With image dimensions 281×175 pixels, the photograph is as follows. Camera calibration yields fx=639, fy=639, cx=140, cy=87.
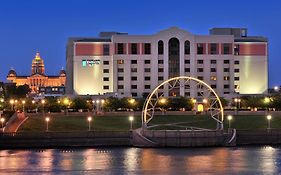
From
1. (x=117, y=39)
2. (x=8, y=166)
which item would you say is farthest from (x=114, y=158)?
(x=117, y=39)

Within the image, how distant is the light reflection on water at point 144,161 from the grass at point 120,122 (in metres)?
17.5

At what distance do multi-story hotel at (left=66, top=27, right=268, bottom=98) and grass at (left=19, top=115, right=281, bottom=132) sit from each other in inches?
2026

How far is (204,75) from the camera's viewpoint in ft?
571

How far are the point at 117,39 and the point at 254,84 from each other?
3991 cm

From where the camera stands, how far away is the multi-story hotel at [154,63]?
173 m

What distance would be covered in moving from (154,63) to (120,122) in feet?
197

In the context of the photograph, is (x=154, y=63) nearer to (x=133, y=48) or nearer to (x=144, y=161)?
(x=133, y=48)

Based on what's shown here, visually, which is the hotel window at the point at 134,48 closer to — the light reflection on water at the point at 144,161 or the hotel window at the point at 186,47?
the hotel window at the point at 186,47

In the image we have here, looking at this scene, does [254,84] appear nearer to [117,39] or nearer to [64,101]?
[117,39]

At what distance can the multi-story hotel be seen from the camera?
17288cm

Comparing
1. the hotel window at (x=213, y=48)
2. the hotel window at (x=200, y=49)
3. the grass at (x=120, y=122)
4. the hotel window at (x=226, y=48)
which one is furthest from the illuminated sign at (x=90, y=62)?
the grass at (x=120, y=122)

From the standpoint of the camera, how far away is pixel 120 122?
115m

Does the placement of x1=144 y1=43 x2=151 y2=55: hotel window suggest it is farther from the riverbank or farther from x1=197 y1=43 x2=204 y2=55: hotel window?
the riverbank

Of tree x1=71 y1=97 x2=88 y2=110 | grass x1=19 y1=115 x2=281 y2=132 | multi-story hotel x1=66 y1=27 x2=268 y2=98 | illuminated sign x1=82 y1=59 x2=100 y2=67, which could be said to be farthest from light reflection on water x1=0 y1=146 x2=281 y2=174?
illuminated sign x1=82 y1=59 x2=100 y2=67
